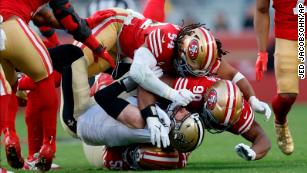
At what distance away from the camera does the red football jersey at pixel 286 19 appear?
5.95 meters

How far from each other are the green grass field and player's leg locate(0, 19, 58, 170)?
42 cm

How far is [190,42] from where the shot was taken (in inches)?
194

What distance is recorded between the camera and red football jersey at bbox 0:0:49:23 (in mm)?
4664

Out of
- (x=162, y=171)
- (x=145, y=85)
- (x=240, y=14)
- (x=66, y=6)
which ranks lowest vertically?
(x=240, y=14)

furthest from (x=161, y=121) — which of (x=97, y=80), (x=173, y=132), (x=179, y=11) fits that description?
(x=179, y=11)

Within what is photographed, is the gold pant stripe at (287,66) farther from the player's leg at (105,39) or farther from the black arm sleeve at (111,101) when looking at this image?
the black arm sleeve at (111,101)

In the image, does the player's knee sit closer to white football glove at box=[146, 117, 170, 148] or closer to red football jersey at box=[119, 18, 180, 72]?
red football jersey at box=[119, 18, 180, 72]

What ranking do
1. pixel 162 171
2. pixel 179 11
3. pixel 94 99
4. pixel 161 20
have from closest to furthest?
1. pixel 162 171
2. pixel 94 99
3. pixel 161 20
4. pixel 179 11

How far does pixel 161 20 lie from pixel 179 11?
27.7ft

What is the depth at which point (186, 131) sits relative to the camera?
483 centimetres

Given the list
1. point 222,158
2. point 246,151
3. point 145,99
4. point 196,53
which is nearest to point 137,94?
point 145,99

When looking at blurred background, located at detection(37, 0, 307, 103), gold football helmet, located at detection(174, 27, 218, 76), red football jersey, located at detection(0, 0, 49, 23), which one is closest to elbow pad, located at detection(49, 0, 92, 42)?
red football jersey, located at detection(0, 0, 49, 23)

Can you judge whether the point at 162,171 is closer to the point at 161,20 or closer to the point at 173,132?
the point at 173,132

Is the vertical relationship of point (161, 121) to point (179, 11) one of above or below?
above
